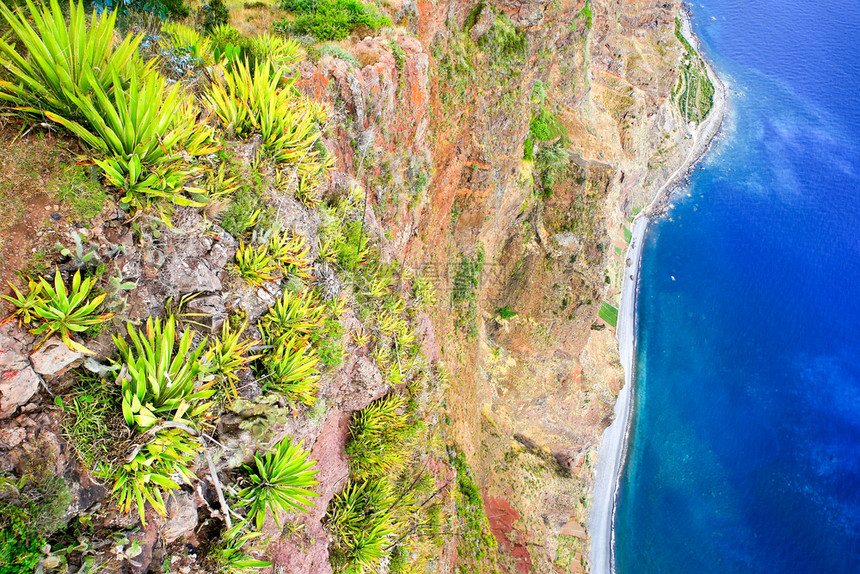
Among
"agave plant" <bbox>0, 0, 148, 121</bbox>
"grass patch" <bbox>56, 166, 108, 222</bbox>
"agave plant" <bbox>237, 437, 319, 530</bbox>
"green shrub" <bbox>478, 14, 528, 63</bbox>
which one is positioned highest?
"green shrub" <bbox>478, 14, 528, 63</bbox>

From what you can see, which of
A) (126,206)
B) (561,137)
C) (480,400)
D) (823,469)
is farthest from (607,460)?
(126,206)

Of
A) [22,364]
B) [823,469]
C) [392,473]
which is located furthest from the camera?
[823,469]

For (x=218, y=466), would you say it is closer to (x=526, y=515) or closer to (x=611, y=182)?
(x=526, y=515)

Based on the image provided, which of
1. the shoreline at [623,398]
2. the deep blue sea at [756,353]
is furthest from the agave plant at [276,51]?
the deep blue sea at [756,353]

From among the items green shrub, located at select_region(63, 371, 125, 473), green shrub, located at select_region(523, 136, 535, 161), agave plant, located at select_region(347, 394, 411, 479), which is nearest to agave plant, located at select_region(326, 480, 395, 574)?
agave plant, located at select_region(347, 394, 411, 479)

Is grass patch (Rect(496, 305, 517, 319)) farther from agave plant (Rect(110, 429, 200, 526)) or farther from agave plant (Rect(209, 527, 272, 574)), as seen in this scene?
agave plant (Rect(110, 429, 200, 526))

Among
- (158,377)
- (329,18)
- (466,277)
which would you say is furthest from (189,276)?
(466,277)

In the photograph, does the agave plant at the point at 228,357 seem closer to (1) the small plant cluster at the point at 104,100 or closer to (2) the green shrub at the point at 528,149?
(1) the small plant cluster at the point at 104,100
